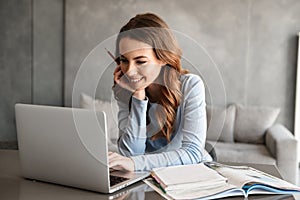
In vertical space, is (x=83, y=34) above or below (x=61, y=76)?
above

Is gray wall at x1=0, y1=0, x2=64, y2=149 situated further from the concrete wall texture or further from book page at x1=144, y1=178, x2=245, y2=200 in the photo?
book page at x1=144, y1=178, x2=245, y2=200

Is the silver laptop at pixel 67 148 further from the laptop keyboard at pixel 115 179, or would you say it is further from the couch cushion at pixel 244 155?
the couch cushion at pixel 244 155

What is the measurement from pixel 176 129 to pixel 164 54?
32 cm

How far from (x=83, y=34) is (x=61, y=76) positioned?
0.51 meters

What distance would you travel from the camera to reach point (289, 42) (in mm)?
4770

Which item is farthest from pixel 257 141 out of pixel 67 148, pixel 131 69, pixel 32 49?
pixel 67 148

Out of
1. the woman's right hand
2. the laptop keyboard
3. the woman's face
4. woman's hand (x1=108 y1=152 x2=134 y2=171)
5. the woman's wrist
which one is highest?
the woman's face

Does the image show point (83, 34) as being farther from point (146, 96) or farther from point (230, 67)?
point (146, 96)

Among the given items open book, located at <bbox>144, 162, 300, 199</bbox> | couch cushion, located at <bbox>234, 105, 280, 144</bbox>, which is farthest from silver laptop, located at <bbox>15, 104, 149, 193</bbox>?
couch cushion, located at <bbox>234, 105, 280, 144</bbox>

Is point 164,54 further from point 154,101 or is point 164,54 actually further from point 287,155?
point 287,155

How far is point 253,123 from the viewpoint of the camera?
174 inches

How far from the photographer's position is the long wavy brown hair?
1521 millimetres

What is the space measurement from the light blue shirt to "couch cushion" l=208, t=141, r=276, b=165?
219 cm

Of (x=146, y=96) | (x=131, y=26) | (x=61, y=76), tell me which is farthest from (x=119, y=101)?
(x=61, y=76)
